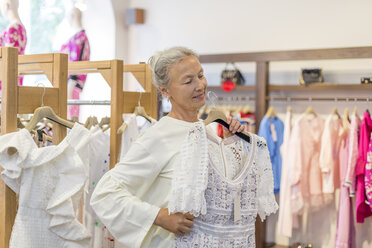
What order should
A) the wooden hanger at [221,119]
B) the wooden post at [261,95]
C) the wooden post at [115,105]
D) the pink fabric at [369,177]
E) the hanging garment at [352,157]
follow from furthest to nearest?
the wooden post at [261,95], the hanging garment at [352,157], the pink fabric at [369,177], the wooden post at [115,105], the wooden hanger at [221,119]

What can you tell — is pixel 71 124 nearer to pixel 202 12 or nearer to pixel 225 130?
pixel 225 130

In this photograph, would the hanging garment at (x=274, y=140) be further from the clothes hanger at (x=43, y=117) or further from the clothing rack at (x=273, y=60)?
the clothes hanger at (x=43, y=117)

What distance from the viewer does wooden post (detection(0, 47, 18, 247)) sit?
7.06ft

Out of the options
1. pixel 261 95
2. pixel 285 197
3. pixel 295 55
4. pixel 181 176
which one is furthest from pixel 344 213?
pixel 181 176

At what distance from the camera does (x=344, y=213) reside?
13.7 ft

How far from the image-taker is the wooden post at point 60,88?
2393 millimetres

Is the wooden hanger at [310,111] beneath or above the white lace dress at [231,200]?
above

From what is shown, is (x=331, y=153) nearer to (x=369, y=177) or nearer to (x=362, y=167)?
(x=362, y=167)

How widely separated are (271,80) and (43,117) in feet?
10.5

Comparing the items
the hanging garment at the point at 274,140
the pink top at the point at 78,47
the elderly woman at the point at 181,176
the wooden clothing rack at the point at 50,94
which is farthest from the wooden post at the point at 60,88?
the hanging garment at the point at 274,140

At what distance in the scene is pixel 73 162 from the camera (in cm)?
220

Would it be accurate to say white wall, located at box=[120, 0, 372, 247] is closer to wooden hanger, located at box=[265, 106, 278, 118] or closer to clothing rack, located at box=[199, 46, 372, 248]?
clothing rack, located at box=[199, 46, 372, 248]

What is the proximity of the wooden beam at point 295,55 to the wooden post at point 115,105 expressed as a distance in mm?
2293

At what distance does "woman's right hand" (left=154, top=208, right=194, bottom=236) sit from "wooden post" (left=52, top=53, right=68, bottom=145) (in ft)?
2.87
